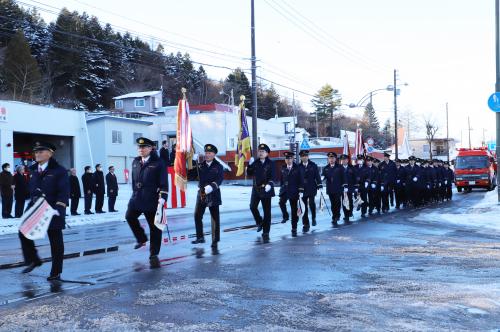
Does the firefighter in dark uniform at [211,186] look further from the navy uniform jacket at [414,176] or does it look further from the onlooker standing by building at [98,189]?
the navy uniform jacket at [414,176]

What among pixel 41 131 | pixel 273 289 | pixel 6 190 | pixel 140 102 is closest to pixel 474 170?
pixel 41 131

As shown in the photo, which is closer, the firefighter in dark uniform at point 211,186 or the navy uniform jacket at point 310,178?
the firefighter in dark uniform at point 211,186

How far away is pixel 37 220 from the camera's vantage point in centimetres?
749

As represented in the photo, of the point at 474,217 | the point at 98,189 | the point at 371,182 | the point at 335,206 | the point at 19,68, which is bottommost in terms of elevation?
the point at 474,217

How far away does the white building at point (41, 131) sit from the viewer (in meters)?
30.9

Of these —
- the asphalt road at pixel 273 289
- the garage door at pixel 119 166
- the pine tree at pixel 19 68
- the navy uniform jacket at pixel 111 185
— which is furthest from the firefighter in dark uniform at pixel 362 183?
the pine tree at pixel 19 68

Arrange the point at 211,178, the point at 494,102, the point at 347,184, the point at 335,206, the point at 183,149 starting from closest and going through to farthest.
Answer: the point at 211,178, the point at 335,206, the point at 347,184, the point at 183,149, the point at 494,102

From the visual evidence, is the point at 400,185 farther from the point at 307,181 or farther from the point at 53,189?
the point at 53,189

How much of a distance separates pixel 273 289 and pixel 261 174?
604cm

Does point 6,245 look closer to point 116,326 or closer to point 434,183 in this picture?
point 116,326

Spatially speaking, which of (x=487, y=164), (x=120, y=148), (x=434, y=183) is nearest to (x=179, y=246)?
(x=434, y=183)

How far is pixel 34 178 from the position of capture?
7.79m

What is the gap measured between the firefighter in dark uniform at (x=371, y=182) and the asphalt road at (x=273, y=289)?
24.2 feet

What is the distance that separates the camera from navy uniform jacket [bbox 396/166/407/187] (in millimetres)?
21797
